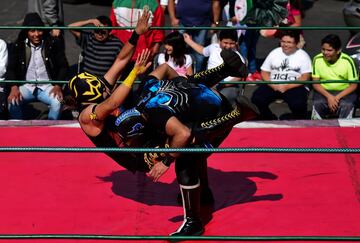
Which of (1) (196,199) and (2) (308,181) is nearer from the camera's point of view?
(1) (196,199)

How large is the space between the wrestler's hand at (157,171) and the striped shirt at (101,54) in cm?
346

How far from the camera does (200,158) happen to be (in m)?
6.02

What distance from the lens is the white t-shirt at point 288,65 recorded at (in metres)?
8.90

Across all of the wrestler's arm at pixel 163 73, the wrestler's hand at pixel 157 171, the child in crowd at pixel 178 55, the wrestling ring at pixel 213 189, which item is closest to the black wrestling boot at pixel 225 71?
the wrestler's arm at pixel 163 73

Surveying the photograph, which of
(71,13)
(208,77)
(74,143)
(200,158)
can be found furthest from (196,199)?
(71,13)

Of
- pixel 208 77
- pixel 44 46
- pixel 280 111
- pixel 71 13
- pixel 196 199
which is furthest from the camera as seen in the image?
pixel 71 13

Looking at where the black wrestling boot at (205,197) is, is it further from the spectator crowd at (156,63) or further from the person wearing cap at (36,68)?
the person wearing cap at (36,68)

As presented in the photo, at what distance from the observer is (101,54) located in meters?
8.81

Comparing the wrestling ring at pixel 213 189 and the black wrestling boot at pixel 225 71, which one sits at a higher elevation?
the black wrestling boot at pixel 225 71

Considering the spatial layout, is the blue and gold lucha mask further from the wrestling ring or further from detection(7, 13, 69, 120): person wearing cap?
detection(7, 13, 69, 120): person wearing cap

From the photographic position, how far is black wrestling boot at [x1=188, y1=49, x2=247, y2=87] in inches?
245

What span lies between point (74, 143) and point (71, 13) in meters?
6.41

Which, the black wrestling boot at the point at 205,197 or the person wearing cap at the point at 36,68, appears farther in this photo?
the person wearing cap at the point at 36,68

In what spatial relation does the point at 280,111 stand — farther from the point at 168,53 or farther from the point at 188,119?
the point at 188,119
